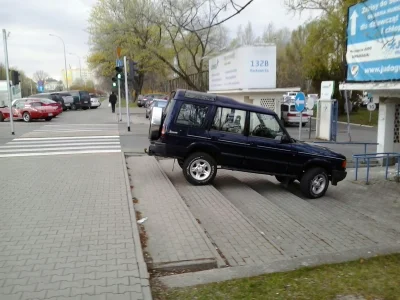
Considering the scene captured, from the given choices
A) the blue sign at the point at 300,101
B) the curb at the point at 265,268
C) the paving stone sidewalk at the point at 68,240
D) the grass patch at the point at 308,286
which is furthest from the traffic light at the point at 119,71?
the grass patch at the point at 308,286

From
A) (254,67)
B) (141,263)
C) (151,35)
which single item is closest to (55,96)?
(151,35)

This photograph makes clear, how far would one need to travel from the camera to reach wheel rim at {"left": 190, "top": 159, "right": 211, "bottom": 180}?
866 cm

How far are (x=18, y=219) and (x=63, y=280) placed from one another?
7.84ft

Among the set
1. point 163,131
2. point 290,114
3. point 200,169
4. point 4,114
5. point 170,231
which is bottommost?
point 170,231

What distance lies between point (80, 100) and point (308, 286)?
42.0 meters

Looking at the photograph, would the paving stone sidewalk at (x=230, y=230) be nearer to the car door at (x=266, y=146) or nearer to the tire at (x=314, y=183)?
the car door at (x=266, y=146)

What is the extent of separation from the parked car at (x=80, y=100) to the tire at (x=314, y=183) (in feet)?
122

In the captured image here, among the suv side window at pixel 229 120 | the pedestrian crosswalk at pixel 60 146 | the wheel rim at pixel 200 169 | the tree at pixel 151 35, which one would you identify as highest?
the tree at pixel 151 35

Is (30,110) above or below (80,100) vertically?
below

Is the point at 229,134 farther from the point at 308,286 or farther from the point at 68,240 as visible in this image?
the point at 308,286

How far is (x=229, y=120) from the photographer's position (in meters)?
8.74

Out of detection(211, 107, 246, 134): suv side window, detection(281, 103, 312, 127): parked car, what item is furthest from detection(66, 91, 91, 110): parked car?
detection(211, 107, 246, 134): suv side window

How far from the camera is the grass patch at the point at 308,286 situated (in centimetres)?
381

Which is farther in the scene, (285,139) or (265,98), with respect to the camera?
(265,98)
